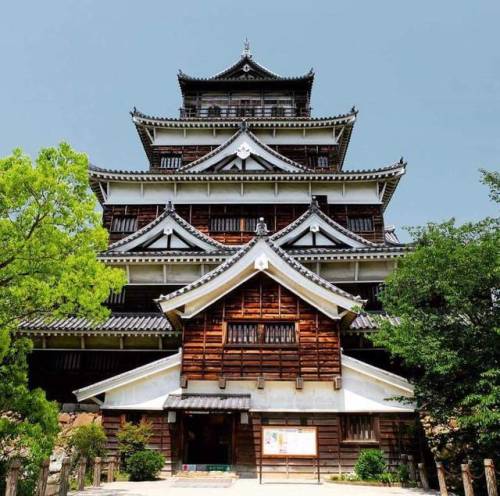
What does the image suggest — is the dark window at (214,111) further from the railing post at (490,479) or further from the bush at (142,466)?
the railing post at (490,479)

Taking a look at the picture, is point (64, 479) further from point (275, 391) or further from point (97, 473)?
point (275, 391)

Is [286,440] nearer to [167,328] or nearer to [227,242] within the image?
[167,328]

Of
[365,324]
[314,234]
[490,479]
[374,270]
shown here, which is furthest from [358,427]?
[314,234]

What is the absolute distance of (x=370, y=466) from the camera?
1471 cm

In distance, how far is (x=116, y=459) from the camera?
15250 mm

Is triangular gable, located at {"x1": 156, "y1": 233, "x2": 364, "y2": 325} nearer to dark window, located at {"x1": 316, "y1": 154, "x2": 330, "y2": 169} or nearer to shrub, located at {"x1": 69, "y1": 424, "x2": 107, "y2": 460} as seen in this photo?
shrub, located at {"x1": 69, "y1": 424, "x2": 107, "y2": 460}

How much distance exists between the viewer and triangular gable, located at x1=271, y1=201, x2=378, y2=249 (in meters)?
23.4

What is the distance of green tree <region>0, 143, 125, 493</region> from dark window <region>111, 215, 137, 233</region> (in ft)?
50.4

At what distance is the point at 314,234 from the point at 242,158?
709 centimetres

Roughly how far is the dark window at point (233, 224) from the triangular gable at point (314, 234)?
3.13m

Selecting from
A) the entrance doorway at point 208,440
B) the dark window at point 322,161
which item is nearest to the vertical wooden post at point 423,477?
the entrance doorway at point 208,440

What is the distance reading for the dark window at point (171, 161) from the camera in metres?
29.8

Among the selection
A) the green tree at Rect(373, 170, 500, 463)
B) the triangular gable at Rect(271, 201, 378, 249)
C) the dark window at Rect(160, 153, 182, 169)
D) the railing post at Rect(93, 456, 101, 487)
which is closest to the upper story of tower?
the dark window at Rect(160, 153, 182, 169)

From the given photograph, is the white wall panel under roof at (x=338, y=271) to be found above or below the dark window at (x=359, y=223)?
below
